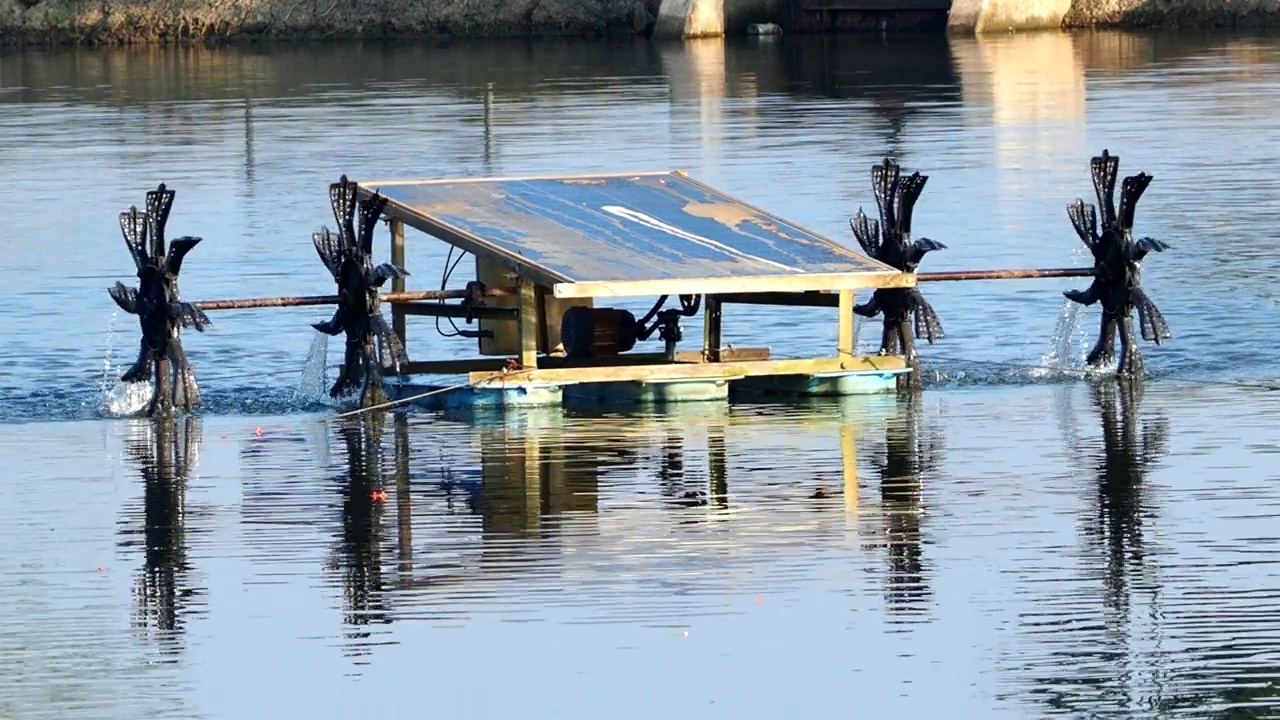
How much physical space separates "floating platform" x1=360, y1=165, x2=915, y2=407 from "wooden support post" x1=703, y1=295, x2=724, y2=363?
0.05 feet

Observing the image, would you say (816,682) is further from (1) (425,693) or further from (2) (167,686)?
(2) (167,686)

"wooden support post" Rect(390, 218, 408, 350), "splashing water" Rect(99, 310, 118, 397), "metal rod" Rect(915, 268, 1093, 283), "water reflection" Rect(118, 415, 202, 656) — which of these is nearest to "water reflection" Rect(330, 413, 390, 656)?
"water reflection" Rect(118, 415, 202, 656)

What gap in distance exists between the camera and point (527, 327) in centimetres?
1981

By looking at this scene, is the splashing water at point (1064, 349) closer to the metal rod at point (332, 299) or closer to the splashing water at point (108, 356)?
the metal rod at point (332, 299)

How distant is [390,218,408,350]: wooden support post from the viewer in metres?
22.1

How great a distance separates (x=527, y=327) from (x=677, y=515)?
3825 millimetres

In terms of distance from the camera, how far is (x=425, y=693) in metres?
12.5

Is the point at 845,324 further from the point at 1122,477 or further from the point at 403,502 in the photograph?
the point at 403,502

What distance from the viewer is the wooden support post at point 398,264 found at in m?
22.1

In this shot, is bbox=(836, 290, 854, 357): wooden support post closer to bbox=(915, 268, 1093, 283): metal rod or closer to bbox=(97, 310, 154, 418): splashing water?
bbox=(915, 268, 1093, 283): metal rod

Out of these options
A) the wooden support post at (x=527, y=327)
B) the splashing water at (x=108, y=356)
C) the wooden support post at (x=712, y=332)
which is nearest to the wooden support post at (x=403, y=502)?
the wooden support post at (x=527, y=327)

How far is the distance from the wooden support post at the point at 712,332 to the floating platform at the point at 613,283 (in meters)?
0.02

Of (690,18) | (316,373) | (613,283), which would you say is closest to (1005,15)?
(690,18)

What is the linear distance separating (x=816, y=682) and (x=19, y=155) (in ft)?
99.4
